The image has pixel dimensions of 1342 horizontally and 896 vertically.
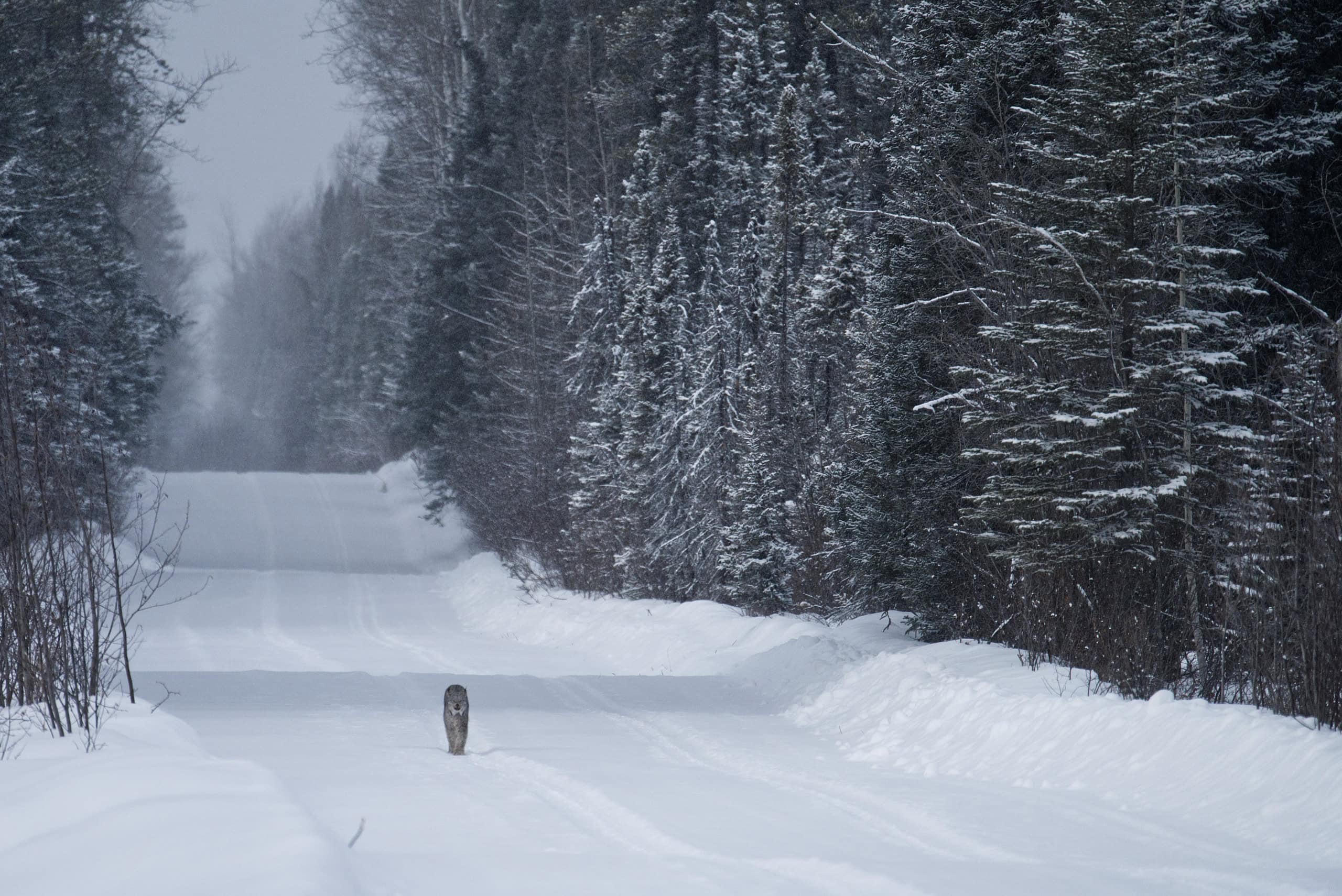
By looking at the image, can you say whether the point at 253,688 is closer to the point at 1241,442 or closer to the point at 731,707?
the point at 731,707

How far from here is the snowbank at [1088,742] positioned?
7738mm

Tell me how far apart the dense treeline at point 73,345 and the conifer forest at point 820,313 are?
0.09m

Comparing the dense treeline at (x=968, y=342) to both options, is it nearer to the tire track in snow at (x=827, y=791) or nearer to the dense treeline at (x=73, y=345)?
the tire track in snow at (x=827, y=791)

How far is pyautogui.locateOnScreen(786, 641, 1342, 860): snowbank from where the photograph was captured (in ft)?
25.4

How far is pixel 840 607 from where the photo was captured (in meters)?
19.6

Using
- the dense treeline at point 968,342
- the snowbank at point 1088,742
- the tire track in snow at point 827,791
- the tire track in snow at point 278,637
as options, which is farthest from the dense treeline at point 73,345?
the dense treeline at point 968,342

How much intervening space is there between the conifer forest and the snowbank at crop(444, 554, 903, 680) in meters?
1.09

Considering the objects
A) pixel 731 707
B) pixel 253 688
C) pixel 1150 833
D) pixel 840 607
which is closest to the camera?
pixel 1150 833

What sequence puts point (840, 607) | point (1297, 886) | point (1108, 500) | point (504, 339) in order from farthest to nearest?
point (504, 339), point (840, 607), point (1108, 500), point (1297, 886)

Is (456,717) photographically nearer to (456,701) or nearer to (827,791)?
(456,701)

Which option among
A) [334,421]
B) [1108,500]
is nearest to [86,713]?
[1108,500]

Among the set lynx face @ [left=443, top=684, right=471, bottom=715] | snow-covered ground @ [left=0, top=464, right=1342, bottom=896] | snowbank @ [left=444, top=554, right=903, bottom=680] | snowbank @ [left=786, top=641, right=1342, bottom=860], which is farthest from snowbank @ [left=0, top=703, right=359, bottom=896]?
snowbank @ [left=444, top=554, right=903, bottom=680]

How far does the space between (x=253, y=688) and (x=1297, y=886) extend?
13.2 metres

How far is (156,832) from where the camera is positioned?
615 centimetres
